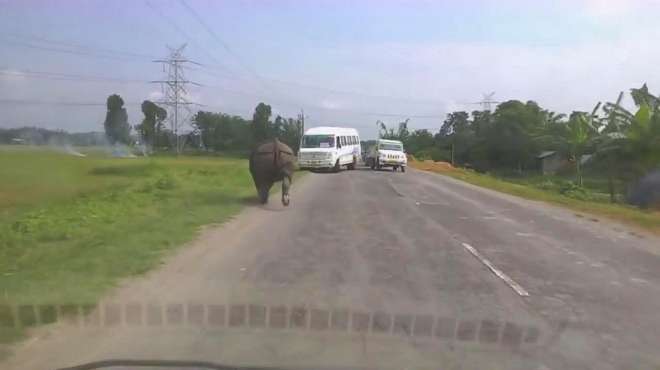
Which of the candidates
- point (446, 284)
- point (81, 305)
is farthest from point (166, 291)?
point (446, 284)

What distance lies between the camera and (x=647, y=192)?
2989 cm

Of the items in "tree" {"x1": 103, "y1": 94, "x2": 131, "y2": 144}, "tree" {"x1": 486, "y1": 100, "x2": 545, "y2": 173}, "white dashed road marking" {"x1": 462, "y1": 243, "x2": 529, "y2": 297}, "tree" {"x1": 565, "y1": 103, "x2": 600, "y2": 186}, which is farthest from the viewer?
"tree" {"x1": 486, "y1": 100, "x2": 545, "y2": 173}

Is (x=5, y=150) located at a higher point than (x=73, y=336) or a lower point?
higher

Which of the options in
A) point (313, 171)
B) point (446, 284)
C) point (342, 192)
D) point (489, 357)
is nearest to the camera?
point (489, 357)

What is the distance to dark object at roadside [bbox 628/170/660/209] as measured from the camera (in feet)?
95.1

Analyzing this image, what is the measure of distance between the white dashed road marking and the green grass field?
463cm

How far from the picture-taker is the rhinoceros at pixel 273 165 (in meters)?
18.7

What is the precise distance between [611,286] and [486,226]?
20.7 ft

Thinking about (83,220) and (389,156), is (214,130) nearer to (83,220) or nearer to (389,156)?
(389,156)

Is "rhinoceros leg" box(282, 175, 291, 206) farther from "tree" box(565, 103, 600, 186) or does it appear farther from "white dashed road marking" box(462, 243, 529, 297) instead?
"tree" box(565, 103, 600, 186)

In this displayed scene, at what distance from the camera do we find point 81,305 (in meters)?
7.40

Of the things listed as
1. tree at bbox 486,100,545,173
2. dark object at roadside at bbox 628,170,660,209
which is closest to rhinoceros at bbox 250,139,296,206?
dark object at roadside at bbox 628,170,660,209

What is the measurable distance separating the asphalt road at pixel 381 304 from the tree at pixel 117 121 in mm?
13143

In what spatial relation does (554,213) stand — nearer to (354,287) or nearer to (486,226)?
(486,226)
